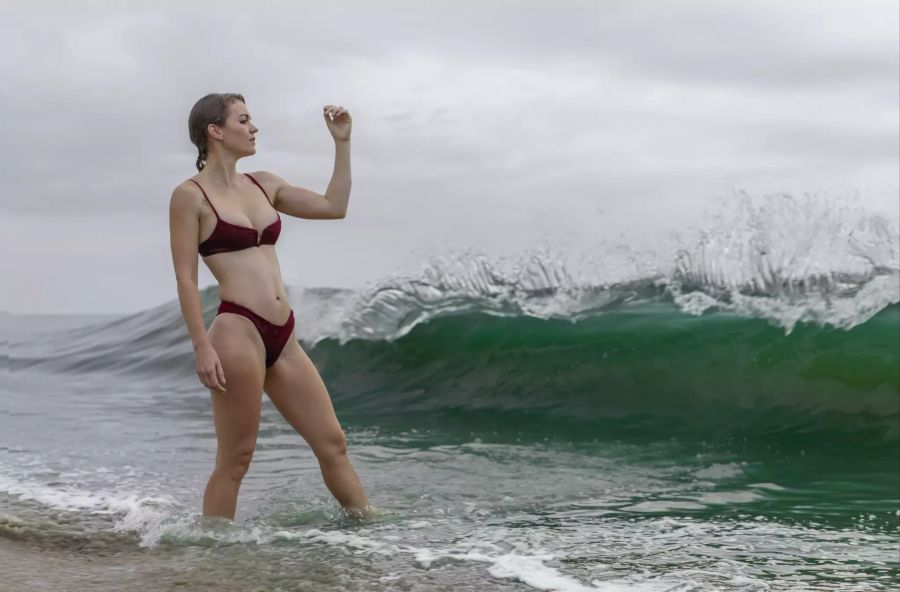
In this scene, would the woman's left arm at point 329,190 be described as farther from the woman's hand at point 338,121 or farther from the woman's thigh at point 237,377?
the woman's thigh at point 237,377

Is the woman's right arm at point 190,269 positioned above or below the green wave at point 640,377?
above

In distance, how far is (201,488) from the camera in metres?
6.43

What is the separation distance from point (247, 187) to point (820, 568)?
2.84 meters

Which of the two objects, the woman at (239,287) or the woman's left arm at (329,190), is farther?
the woman's left arm at (329,190)

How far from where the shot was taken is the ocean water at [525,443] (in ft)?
14.4

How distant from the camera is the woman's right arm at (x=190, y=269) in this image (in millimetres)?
4414

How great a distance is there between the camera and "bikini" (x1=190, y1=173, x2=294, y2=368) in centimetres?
452

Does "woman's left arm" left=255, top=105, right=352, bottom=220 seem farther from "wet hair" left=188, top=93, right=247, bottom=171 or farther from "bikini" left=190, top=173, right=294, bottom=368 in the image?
"wet hair" left=188, top=93, right=247, bottom=171

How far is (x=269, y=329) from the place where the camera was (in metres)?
4.64

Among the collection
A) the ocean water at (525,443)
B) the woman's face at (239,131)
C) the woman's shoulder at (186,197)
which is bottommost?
the ocean water at (525,443)

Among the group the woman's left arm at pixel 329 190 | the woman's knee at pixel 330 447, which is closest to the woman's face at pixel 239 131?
the woman's left arm at pixel 329 190

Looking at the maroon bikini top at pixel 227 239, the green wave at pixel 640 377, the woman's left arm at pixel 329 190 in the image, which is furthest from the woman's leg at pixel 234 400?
the green wave at pixel 640 377

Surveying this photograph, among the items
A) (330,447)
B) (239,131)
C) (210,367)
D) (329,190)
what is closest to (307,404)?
(330,447)

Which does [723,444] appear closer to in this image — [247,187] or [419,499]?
[419,499]
